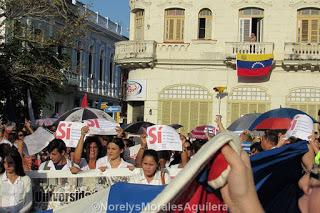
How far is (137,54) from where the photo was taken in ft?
105

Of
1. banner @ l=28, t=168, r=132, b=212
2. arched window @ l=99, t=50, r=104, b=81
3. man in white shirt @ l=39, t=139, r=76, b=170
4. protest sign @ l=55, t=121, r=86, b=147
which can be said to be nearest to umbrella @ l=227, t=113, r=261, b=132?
protest sign @ l=55, t=121, r=86, b=147

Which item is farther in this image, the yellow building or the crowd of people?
the yellow building

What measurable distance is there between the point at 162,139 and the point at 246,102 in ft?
75.2

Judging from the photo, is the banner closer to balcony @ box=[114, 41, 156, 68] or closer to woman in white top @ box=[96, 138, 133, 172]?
woman in white top @ box=[96, 138, 133, 172]

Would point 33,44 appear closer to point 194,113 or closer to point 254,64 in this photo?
point 194,113

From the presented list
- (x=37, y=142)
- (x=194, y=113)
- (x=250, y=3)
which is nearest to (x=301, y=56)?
(x=250, y=3)

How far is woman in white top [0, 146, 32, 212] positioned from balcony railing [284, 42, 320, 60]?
25.1 m

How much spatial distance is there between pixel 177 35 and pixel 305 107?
6.98m

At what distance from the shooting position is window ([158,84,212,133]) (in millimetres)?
31469

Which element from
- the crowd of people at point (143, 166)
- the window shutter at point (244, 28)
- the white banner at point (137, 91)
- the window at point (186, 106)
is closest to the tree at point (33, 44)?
the crowd of people at point (143, 166)

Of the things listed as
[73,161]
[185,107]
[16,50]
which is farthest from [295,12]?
[73,161]

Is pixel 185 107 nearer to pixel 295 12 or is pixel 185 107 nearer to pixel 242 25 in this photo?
pixel 242 25

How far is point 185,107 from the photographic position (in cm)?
3170

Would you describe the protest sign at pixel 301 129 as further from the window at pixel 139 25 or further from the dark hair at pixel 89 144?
the window at pixel 139 25
